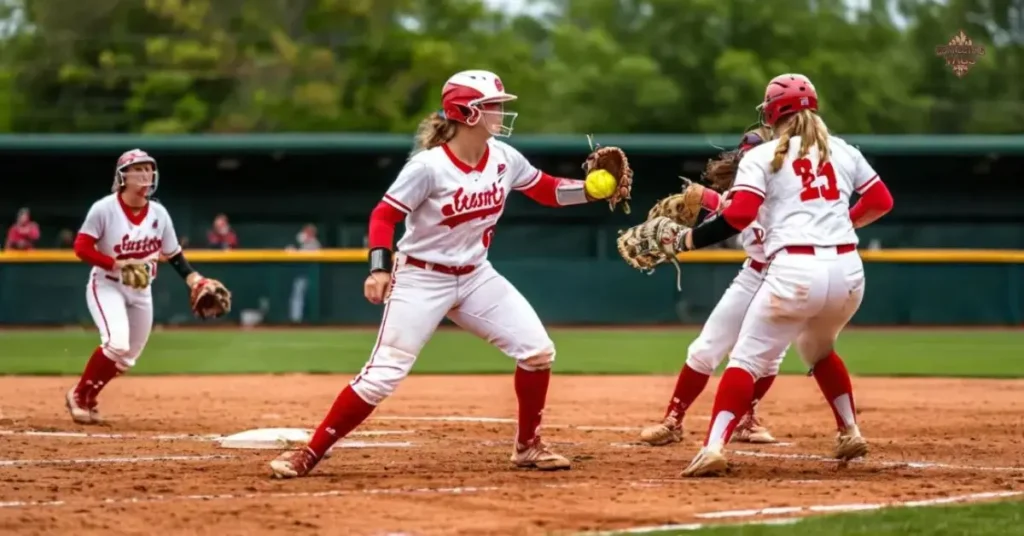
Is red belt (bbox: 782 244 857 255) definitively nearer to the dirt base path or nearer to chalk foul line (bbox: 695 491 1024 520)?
the dirt base path

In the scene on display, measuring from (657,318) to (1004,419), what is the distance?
12963 millimetres

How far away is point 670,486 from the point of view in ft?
20.2

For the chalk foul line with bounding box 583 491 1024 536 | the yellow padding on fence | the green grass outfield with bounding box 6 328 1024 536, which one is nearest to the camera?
the chalk foul line with bounding box 583 491 1024 536

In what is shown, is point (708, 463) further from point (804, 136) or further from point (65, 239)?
point (65, 239)

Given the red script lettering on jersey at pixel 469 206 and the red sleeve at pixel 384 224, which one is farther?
the red script lettering on jersey at pixel 469 206

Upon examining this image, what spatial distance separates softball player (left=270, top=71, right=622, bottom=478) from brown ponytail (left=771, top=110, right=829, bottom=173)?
1247 millimetres

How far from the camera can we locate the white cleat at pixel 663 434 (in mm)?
7855

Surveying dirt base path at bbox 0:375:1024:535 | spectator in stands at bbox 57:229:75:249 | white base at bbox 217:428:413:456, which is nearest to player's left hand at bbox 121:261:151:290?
dirt base path at bbox 0:375:1024:535

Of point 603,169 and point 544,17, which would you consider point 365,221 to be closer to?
point 603,169

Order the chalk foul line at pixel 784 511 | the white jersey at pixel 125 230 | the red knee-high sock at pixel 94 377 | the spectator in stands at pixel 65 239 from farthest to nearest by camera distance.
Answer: the spectator in stands at pixel 65 239
the white jersey at pixel 125 230
the red knee-high sock at pixel 94 377
the chalk foul line at pixel 784 511

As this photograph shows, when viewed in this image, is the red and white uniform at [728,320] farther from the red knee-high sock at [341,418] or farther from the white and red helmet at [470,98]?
the red knee-high sock at [341,418]

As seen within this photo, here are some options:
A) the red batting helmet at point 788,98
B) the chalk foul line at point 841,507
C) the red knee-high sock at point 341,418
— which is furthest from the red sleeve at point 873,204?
the red knee-high sock at point 341,418

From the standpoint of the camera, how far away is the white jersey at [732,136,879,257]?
6.27 m

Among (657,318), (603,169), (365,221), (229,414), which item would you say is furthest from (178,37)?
(603,169)
